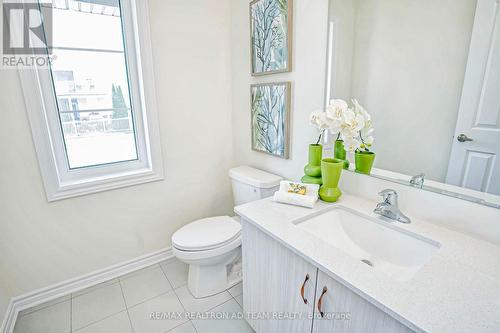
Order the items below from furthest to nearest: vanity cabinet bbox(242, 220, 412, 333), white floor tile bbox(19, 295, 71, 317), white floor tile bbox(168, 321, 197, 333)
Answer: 1. white floor tile bbox(19, 295, 71, 317)
2. white floor tile bbox(168, 321, 197, 333)
3. vanity cabinet bbox(242, 220, 412, 333)

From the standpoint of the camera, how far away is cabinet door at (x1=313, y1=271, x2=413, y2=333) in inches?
27.5

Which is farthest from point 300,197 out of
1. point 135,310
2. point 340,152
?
point 135,310

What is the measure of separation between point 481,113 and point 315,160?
68cm

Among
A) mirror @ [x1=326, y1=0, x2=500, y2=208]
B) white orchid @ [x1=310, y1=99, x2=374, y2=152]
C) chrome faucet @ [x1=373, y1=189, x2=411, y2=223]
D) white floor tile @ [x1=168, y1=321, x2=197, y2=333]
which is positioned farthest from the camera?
white floor tile @ [x1=168, y1=321, x2=197, y2=333]

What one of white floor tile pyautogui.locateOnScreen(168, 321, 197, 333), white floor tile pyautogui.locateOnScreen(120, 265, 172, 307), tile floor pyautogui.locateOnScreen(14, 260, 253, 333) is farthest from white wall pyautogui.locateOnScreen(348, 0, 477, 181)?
white floor tile pyautogui.locateOnScreen(120, 265, 172, 307)

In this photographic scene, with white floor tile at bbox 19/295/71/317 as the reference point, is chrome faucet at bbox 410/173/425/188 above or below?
above

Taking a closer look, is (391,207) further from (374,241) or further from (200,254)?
(200,254)

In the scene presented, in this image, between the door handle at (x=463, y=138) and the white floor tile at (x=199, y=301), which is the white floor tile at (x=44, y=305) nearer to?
the white floor tile at (x=199, y=301)

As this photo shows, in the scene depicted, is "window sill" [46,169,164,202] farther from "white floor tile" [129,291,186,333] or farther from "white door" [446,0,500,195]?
"white door" [446,0,500,195]

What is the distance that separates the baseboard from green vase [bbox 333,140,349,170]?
5.17ft

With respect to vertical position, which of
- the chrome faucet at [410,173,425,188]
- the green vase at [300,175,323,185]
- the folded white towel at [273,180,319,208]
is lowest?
the folded white towel at [273,180,319,208]

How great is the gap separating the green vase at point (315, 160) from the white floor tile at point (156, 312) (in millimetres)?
1186

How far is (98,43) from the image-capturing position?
5.38ft

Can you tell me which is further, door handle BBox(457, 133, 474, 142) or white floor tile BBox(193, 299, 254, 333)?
white floor tile BBox(193, 299, 254, 333)
